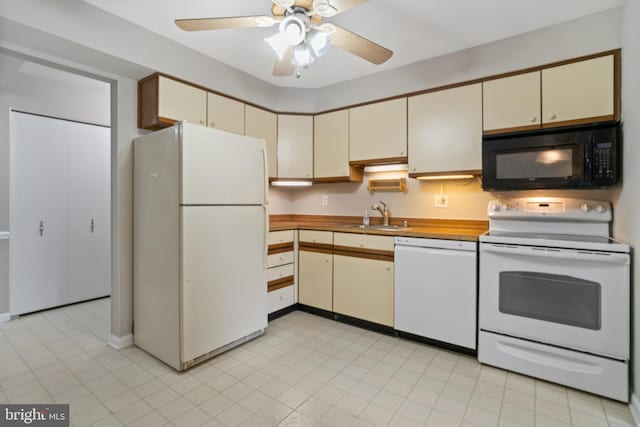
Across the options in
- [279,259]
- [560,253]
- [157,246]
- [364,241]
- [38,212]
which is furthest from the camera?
[38,212]

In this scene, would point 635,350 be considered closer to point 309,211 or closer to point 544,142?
point 544,142

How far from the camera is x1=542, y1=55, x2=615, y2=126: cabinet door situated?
2.05 metres

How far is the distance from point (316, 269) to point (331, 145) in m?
1.33

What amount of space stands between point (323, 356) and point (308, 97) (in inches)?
107

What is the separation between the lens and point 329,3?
1562 mm

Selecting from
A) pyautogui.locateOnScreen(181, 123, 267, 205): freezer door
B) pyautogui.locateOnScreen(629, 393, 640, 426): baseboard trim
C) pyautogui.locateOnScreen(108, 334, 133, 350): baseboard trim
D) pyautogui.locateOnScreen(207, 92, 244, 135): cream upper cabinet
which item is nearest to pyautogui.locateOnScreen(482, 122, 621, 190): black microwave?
pyautogui.locateOnScreen(629, 393, 640, 426): baseboard trim

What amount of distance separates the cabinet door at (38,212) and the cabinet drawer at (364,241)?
2997 millimetres

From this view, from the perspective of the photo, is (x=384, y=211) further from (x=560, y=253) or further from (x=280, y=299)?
(x=560, y=253)

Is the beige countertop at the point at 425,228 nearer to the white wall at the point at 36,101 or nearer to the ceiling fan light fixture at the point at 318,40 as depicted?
the ceiling fan light fixture at the point at 318,40

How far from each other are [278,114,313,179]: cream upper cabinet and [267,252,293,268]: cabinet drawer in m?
0.92

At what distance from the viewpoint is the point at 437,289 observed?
7.88ft

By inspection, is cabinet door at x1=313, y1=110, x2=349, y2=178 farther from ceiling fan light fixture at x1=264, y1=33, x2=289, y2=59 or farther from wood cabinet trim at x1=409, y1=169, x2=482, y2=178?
ceiling fan light fixture at x1=264, y1=33, x2=289, y2=59

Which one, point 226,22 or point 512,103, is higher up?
point 226,22

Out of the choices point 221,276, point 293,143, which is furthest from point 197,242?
point 293,143
